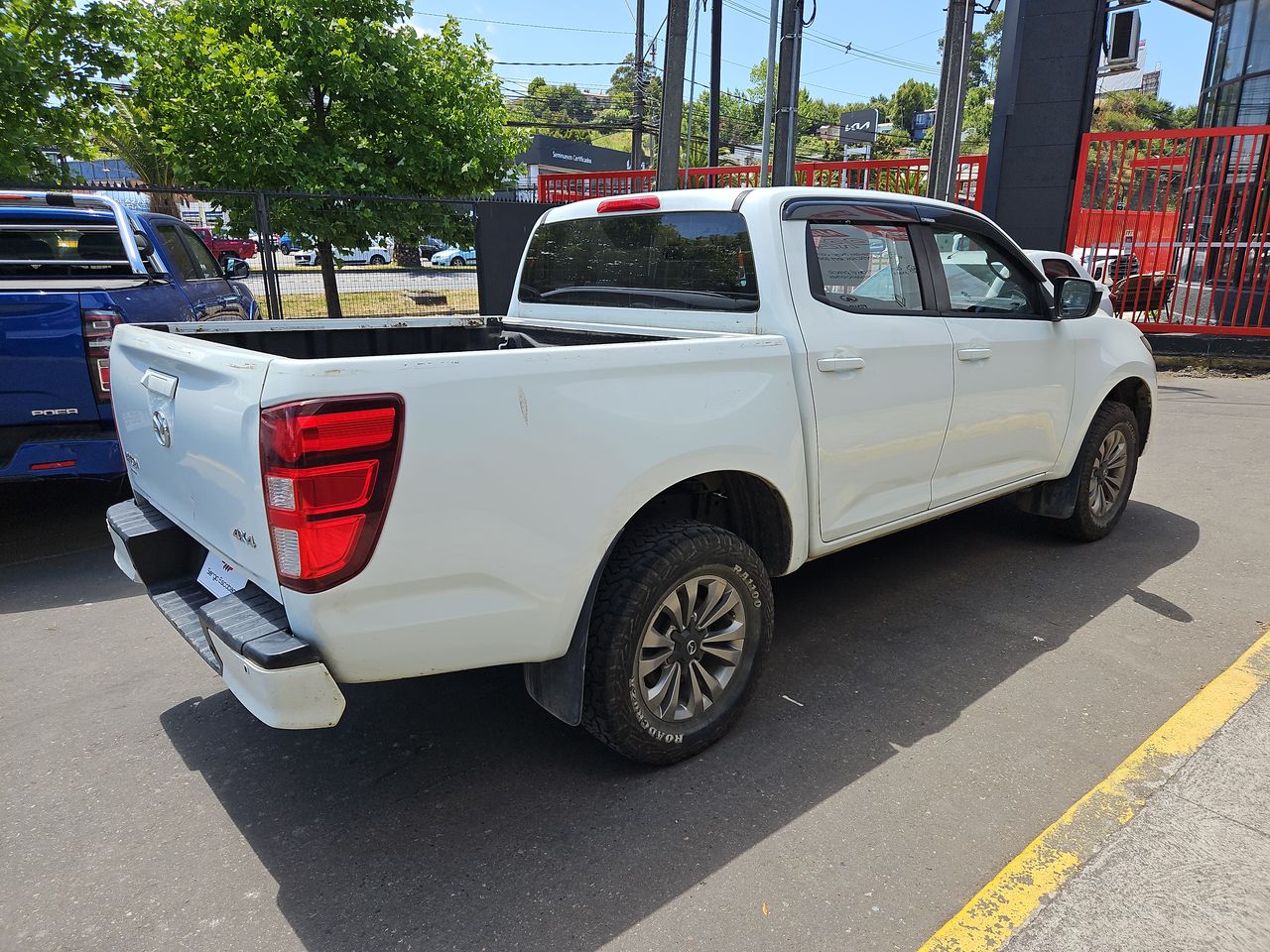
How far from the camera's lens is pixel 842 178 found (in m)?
13.2

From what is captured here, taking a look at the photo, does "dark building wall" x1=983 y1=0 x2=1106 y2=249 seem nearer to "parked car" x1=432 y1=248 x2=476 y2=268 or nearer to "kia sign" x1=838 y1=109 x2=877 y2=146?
"parked car" x1=432 y1=248 x2=476 y2=268

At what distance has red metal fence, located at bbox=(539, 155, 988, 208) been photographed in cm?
1275

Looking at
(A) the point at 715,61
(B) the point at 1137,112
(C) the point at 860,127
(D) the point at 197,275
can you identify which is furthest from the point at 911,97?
(D) the point at 197,275

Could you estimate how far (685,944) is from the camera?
2.14m

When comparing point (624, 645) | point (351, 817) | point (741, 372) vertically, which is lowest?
point (351, 817)

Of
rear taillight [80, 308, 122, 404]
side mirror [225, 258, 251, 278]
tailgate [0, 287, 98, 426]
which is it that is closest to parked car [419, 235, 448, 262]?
side mirror [225, 258, 251, 278]

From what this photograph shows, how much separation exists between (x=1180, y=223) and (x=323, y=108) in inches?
444

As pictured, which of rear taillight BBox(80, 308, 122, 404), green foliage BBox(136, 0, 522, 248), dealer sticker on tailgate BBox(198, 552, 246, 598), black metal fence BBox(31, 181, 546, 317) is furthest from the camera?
black metal fence BBox(31, 181, 546, 317)

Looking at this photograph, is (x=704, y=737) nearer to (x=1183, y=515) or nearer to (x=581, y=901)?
(x=581, y=901)

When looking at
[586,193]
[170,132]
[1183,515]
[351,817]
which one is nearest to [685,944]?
[351,817]

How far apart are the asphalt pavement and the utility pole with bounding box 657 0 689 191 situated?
23.9 ft

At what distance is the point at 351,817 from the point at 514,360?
1490 millimetres

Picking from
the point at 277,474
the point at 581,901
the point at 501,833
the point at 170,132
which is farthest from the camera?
the point at 170,132

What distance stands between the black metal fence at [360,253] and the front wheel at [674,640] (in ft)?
27.2
